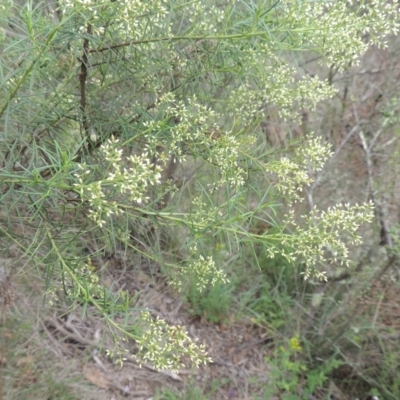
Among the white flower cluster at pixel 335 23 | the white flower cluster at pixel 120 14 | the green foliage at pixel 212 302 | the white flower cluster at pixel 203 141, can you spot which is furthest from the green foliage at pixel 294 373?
the white flower cluster at pixel 120 14

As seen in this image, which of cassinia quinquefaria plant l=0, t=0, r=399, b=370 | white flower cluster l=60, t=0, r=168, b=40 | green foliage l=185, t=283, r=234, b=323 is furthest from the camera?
green foliage l=185, t=283, r=234, b=323

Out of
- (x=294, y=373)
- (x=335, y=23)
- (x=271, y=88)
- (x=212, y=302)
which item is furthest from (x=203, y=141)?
(x=294, y=373)

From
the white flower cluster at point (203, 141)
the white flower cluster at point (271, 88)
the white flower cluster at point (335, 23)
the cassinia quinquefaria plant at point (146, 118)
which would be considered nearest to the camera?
the cassinia quinquefaria plant at point (146, 118)

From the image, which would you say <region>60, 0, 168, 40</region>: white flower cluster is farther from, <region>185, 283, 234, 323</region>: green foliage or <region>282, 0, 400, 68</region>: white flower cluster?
<region>185, 283, 234, 323</region>: green foliage

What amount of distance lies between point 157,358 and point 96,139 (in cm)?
105

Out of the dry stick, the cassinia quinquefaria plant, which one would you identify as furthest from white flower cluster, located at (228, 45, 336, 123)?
the dry stick

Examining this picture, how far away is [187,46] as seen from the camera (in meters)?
2.13

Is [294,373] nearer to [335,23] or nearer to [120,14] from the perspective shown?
[335,23]

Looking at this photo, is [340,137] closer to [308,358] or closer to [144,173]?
[308,358]

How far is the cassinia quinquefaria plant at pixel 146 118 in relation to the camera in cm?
160

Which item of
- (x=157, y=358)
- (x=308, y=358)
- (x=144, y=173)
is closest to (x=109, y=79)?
(x=144, y=173)

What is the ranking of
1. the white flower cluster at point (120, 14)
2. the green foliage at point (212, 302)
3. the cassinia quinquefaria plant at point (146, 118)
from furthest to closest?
the green foliage at point (212, 302), the cassinia quinquefaria plant at point (146, 118), the white flower cluster at point (120, 14)

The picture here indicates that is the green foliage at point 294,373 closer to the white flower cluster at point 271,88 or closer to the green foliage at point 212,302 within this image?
the green foliage at point 212,302

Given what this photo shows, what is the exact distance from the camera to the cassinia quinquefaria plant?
1597mm
